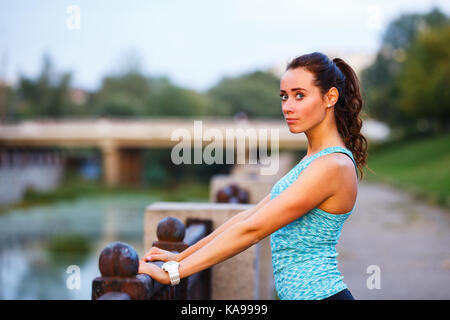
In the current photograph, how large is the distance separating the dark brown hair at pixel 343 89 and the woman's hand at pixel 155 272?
826 mm

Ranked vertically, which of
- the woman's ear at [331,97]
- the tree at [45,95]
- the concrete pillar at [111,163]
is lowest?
the woman's ear at [331,97]

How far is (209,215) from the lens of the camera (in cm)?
338

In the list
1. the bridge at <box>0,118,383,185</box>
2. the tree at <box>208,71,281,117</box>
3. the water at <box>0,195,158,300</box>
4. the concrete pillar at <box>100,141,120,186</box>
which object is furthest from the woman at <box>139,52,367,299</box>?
the tree at <box>208,71,281,117</box>

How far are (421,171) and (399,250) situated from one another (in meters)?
14.7

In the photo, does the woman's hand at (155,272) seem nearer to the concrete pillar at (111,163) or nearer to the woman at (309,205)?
the woman at (309,205)

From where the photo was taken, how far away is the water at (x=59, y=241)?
11305mm

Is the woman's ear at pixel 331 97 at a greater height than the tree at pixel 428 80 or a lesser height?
lesser

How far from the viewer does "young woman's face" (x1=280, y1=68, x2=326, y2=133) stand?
71.7 inches

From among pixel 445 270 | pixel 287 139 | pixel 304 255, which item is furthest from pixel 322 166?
pixel 287 139

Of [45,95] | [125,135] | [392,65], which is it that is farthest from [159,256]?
[45,95]

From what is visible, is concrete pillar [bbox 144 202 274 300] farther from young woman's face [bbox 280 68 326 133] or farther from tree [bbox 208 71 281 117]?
tree [bbox 208 71 281 117]

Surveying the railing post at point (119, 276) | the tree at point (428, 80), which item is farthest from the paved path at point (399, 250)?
the tree at point (428, 80)
